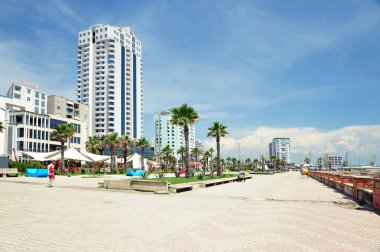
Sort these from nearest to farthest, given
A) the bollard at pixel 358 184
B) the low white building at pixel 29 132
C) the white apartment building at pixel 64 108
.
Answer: the bollard at pixel 358 184 < the low white building at pixel 29 132 < the white apartment building at pixel 64 108

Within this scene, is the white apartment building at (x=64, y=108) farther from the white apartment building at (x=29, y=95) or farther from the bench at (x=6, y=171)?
the bench at (x=6, y=171)

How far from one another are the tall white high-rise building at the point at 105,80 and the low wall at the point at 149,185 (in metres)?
117

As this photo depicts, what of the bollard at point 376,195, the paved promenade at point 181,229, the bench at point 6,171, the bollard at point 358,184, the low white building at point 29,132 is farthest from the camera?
the low white building at point 29,132

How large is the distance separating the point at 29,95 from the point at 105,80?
4378 centimetres

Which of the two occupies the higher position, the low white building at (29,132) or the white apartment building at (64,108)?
the white apartment building at (64,108)

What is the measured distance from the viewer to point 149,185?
66.8 feet

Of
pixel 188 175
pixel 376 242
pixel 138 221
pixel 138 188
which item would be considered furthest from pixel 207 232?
pixel 188 175

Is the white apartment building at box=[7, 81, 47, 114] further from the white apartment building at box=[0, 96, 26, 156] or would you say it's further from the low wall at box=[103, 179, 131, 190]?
the low wall at box=[103, 179, 131, 190]

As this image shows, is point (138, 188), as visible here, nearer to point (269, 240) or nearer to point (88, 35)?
point (269, 240)

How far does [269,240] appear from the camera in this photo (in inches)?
288

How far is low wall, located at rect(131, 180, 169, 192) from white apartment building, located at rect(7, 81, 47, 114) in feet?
269

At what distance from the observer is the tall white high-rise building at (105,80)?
136 m

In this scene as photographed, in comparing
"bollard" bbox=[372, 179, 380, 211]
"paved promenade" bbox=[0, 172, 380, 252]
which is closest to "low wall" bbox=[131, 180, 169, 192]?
"paved promenade" bbox=[0, 172, 380, 252]

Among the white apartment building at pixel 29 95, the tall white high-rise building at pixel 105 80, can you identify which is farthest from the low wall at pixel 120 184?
the tall white high-rise building at pixel 105 80
